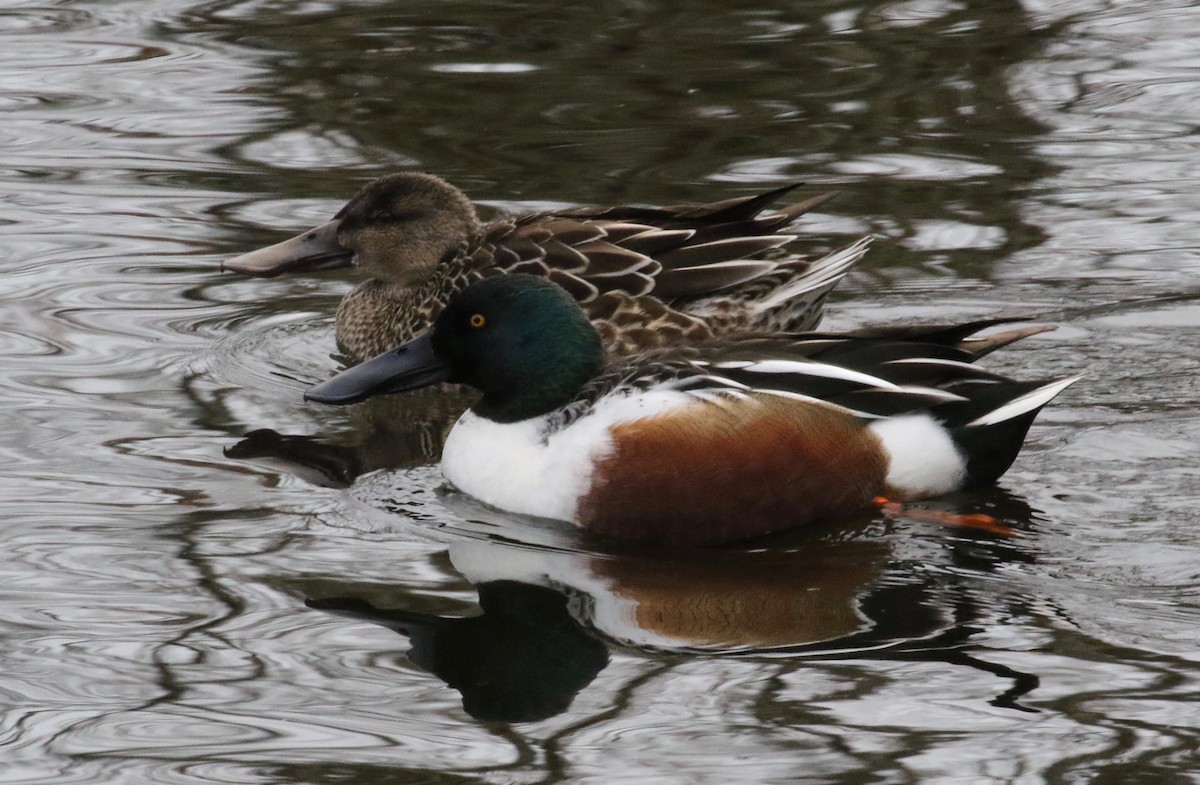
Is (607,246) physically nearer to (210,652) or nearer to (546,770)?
(210,652)

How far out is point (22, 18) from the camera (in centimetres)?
1133

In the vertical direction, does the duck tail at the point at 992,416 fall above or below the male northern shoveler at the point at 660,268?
below

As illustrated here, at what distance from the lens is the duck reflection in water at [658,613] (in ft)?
14.6

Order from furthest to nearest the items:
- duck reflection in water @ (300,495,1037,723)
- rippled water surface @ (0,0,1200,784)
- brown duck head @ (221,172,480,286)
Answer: brown duck head @ (221,172,480,286), duck reflection in water @ (300,495,1037,723), rippled water surface @ (0,0,1200,784)

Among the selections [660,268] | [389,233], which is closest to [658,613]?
[660,268]

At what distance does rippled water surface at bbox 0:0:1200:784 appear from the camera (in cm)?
416

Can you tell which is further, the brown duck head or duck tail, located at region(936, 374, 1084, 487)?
the brown duck head

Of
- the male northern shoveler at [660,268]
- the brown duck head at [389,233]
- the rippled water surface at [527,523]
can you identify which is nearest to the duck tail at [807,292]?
the male northern shoveler at [660,268]

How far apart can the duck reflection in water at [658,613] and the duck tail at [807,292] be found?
1.47 metres

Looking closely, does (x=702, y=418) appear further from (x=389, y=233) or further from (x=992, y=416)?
(x=389, y=233)

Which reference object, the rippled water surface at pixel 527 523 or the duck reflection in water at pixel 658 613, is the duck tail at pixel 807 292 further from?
the duck reflection in water at pixel 658 613

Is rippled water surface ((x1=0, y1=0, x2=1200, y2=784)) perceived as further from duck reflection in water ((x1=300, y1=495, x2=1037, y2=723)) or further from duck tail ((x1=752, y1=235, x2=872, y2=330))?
duck tail ((x1=752, y1=235, x2=872, y2=330))

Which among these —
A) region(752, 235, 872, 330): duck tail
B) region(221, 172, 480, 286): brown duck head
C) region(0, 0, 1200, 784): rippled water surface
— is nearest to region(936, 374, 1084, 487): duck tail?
region(0, 0, 1200, 784): rippled water surface

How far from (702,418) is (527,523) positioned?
58cm
